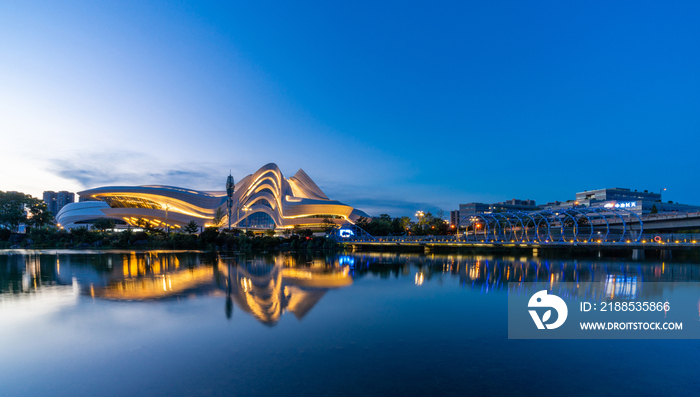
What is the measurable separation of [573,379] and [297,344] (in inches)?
233

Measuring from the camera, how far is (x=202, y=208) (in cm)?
7850

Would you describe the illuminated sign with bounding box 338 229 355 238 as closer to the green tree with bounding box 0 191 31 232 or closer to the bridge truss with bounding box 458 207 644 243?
the bridge truss with bounding box 458 207 644 243

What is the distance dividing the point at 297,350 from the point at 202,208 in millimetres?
76158

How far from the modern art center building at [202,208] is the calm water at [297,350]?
59.6m

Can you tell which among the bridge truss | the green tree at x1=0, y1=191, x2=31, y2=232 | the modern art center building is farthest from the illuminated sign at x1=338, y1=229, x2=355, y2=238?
the green tree at x1=0, y1=191, x2=31, y2=232

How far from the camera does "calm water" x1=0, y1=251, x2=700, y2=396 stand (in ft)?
22.1

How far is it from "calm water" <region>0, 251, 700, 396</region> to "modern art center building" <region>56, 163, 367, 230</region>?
59.6m

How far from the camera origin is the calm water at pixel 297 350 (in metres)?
6.75

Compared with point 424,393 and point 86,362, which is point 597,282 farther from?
point 86,362

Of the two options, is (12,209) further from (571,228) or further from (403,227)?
(571,228)

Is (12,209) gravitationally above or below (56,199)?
below

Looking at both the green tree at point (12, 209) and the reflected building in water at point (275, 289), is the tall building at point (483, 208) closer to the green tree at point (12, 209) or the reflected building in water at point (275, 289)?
the reflected building in water at point (275, 289)

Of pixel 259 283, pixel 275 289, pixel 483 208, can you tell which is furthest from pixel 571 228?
pixel 483 208

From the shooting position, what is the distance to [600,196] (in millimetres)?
113125
